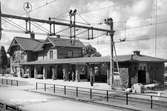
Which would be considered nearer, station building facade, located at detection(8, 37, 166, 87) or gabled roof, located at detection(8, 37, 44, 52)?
station building facade, located at detection(8, 37, 166, 87)

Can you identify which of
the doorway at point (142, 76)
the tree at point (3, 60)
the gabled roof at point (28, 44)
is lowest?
the doorway at point (142, 76)

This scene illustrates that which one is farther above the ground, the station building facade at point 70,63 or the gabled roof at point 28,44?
the gabled roof at point 28,44

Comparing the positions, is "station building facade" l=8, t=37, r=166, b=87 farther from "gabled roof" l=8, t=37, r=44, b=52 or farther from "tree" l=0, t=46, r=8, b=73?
"tree" l=0, t=46, r=8, b=73

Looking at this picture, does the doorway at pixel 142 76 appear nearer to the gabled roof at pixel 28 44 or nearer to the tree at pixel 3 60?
the gabled roof at pixel 28 44

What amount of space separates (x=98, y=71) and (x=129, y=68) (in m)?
11.1

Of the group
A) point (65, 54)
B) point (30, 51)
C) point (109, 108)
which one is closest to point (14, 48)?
point (30, 51)

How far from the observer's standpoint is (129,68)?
2638 centimetres

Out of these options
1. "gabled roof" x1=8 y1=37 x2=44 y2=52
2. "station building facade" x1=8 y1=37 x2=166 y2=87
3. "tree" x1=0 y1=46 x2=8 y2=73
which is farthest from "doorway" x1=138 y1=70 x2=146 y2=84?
"tree" x1=0 y1=46 x2=8 y2=73

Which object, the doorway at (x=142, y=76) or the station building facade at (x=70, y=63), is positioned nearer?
the station building facade at (x=70, y=63)

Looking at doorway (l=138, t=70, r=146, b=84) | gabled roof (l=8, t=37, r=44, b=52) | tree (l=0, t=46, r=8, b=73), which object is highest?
gabled roof (l=8, t=37, r=44, b=52)

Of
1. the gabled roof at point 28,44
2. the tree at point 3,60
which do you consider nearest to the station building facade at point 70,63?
the gabled roof at point 28,44

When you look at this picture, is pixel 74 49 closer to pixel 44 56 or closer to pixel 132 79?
pixel 44 56

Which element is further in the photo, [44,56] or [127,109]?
[44,56]

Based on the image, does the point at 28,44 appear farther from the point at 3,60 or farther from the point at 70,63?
the point at 3,60
